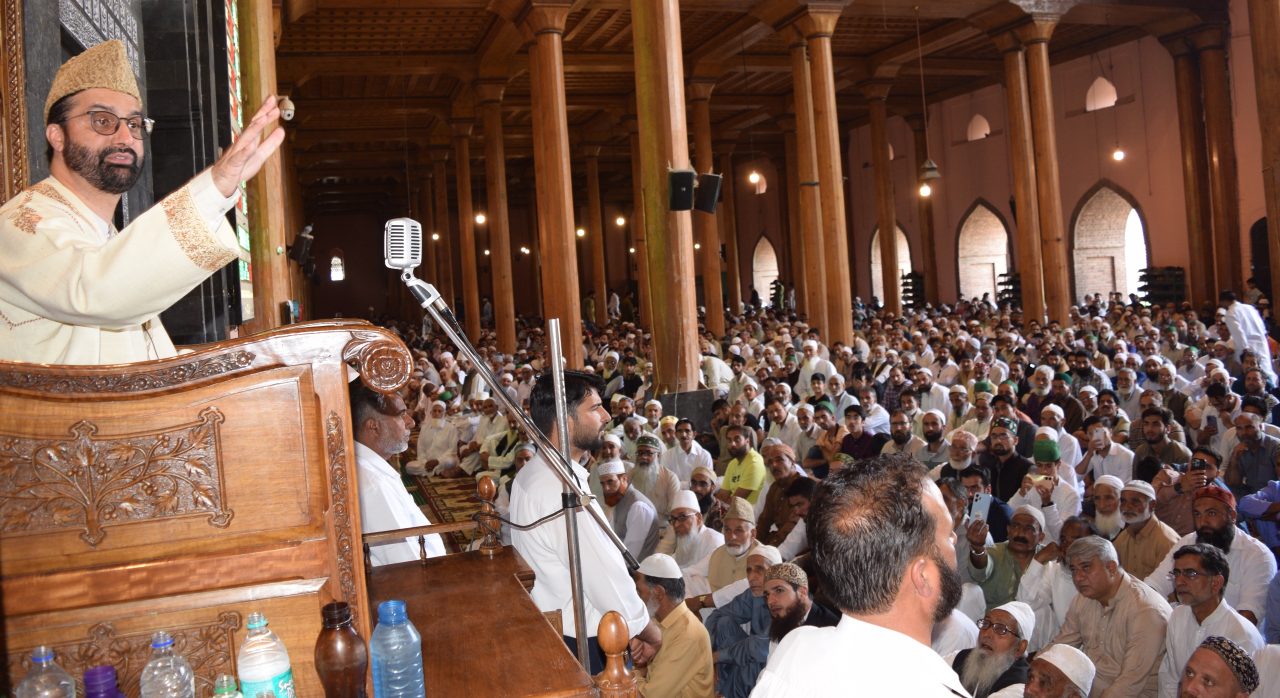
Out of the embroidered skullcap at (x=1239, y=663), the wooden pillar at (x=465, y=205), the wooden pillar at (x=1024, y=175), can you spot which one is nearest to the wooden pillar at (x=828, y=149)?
the wooden pillar at (x=1024, y=175)

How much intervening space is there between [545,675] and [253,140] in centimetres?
93

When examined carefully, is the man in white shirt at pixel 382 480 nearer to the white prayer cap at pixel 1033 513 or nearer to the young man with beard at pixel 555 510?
the young man with beard at pixel 555 510

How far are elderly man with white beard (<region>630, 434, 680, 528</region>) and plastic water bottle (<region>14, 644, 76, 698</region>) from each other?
567 centimetres

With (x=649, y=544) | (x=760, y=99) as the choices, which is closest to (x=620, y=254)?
(x=760, y=99)

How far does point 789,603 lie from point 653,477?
3323mm

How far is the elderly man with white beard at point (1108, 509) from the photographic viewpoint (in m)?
5.17

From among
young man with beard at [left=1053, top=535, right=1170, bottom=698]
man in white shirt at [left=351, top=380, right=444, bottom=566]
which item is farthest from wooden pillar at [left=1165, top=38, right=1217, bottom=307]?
man in white shirt at [left=351, top=380, right=444, bottom=566]

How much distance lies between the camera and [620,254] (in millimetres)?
33062

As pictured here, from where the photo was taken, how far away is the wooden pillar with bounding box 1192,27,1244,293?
14867 mm

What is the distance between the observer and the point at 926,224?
20766 mm

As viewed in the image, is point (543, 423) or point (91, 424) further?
point (543, 423)

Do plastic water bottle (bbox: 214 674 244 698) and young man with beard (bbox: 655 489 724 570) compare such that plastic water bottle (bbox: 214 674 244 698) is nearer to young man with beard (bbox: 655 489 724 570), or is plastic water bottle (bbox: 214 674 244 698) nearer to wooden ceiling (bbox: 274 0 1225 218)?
young man with beard (bbox: 655 489 724 570)

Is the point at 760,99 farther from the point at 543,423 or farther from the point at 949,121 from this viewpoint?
the point at 543,423

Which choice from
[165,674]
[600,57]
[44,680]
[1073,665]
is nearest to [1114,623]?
[1073,665]
